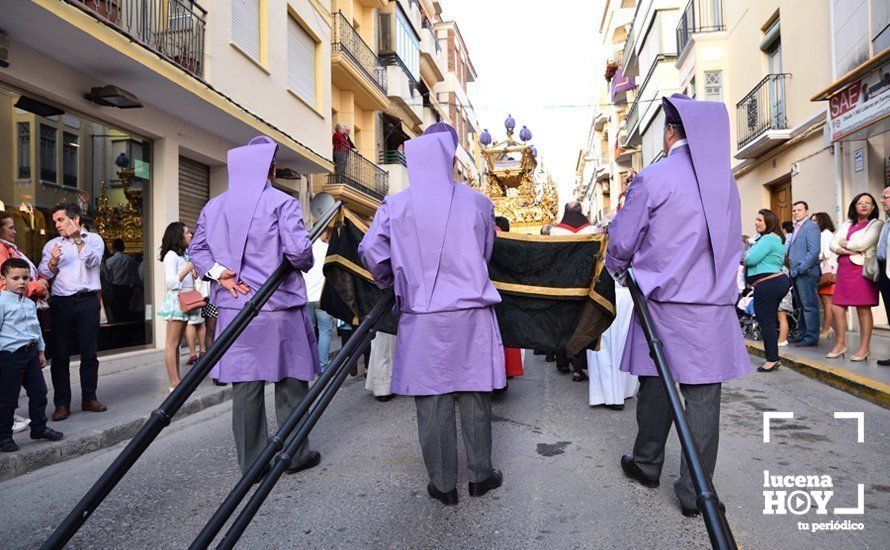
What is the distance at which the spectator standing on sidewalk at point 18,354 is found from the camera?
4.26m

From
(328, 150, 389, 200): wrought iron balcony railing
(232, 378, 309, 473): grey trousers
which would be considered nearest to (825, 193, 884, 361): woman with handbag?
(232, 378, 309, 473): grey trousers

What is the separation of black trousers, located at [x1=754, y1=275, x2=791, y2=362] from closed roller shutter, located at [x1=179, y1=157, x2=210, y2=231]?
29.3 feet

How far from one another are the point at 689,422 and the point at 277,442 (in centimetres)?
201

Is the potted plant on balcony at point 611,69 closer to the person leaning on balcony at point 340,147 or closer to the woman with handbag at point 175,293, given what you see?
the person leaning on balcony at point 340,147

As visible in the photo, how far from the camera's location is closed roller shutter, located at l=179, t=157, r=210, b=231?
34.5 feet

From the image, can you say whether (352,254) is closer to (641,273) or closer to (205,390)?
(641,273)

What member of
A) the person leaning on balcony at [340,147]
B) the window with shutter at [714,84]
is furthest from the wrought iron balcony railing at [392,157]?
the window with shutter at [714,84]

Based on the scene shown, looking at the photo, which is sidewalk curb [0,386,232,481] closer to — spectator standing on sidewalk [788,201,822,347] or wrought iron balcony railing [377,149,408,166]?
spectator standing on sidewalk [788,201,822,347]

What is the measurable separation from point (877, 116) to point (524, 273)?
846 centimetres

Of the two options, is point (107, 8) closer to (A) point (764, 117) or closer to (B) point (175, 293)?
(B) point (175, 293)

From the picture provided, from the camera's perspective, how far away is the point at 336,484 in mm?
3609

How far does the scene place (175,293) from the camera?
6.30m

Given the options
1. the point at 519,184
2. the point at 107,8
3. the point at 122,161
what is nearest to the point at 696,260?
the point at 107,8

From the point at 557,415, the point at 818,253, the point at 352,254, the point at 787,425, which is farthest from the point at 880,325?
→ the point at 352,254
